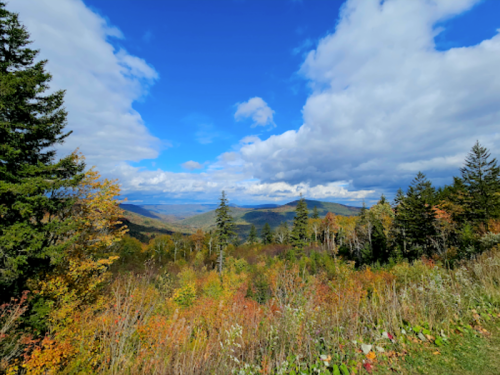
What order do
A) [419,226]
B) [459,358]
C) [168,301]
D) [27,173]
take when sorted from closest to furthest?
1. [459,358]
2. [27,173]
3. [168,301]
4. [419,226]

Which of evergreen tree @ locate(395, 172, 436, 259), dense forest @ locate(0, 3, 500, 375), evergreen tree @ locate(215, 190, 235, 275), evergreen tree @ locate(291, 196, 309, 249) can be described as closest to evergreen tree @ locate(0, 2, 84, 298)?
dense forest @ locate(0, 3, 500, 375)

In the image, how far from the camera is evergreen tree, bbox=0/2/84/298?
38.0 feet

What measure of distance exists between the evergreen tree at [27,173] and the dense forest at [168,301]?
0.08m

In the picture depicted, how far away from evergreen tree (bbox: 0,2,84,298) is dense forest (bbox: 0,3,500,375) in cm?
8

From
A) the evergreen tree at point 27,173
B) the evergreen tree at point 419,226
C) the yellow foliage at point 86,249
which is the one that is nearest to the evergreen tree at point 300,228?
the evergreen tree at point 419,226

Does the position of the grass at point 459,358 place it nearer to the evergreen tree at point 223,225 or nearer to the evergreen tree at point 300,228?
the evergreen tree at point 223,225

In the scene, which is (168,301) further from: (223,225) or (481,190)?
(481,190)

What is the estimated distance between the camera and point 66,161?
45.8 feet

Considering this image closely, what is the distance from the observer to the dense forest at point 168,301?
4398 millimetres

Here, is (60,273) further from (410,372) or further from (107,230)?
(410,372)

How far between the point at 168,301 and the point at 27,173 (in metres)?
16.2

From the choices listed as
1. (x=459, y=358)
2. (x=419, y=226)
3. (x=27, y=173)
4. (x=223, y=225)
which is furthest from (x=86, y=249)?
(x=419, y=226)

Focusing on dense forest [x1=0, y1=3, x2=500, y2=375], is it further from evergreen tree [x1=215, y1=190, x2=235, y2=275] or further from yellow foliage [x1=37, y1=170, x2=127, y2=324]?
evergreen tree [x1=215, y1=190, x2=235, y2=275]

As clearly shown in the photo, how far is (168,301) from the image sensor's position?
21.3 m
